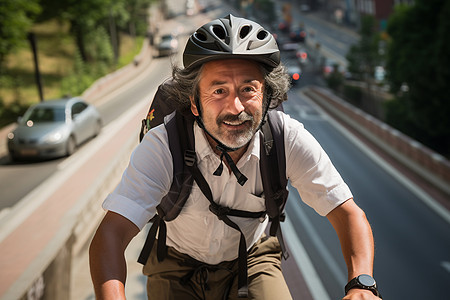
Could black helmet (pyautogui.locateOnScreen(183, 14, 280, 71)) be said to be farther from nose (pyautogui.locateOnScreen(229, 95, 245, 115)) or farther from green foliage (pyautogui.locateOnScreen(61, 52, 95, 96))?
green foliage (pyautogui.locateOnScreen(61, 52, 95, 96))

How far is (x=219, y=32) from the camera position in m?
2.33

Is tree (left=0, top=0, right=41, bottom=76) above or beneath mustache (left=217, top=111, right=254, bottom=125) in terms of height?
beneath

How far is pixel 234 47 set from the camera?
7.17 ft

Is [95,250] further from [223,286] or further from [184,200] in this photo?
[223,286]

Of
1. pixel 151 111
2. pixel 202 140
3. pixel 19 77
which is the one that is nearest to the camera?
pixel 202 140

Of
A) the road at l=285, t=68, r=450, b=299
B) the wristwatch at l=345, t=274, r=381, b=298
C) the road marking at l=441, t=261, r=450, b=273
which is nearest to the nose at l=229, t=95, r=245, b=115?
the wristwatch at l=345, t=274, r=381, b=298

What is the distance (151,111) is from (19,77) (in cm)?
2789

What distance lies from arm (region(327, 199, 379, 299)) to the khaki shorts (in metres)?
0.40

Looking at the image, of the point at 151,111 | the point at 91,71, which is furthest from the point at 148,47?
the point at 151,111

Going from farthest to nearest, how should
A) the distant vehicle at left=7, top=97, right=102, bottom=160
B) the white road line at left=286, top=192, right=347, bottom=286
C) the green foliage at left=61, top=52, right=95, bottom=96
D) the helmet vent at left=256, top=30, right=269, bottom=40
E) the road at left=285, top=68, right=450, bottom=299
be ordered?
the green foliage at left=61, top=52, right=95, bottom=96 → the distant vehicle at left=7, top=97, right=102, bottom=160 → the road at left=285, top=68, right=450, bottom=299 → the white road line at left=286, top=192, right=347, bottom=286 → the helmet vent at left=256, top=30, right=269, bottom=40

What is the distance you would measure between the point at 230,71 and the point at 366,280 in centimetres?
104

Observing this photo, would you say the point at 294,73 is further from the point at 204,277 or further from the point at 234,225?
the point at 234,225

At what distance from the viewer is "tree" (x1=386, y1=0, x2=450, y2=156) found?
20.8 m

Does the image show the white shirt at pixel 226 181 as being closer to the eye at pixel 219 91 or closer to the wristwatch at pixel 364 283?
the eye at pixel 219 91
